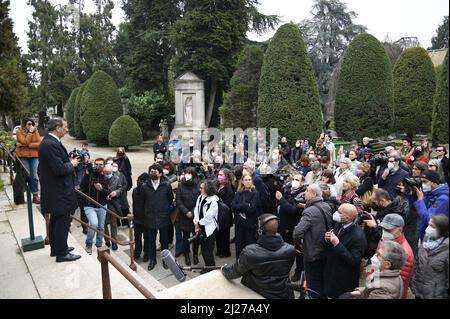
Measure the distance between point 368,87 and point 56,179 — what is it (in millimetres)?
14695

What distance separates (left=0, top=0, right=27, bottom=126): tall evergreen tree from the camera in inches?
408

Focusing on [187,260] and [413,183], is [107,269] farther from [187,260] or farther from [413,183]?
[413,183]

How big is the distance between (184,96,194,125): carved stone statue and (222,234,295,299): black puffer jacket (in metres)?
19.5

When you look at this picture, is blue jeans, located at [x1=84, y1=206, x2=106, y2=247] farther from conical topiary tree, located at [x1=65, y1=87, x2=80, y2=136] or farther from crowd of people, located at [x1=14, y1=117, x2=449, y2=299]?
conical topiary tree, located at [x1=65, y1=87, x2=80, y2=136]

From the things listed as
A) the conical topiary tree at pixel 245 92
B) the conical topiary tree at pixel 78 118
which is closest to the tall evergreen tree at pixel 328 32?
the conical topiary tree at pixel 245 92

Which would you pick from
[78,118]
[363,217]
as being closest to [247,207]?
[363,217]

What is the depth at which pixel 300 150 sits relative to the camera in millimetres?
11961

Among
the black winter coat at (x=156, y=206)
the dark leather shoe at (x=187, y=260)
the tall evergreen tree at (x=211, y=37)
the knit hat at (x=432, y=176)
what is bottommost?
the dark leather shoe at (x=187, y=260)

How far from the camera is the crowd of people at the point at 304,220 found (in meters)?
3.30

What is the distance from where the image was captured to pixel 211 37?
74.6 ft

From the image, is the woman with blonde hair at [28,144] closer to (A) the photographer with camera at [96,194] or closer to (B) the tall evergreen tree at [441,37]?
(A) the photographer with camera at [96,194]

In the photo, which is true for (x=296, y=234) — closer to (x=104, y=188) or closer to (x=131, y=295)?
(x=131, y=295)

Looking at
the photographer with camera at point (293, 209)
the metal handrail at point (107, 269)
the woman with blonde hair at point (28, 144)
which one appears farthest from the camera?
the woman with blonde hair at point (28, 144)

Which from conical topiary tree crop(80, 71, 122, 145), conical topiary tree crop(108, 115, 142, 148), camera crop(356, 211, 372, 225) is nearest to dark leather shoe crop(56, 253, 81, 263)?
camera crop(356, 211, 372, 225)
